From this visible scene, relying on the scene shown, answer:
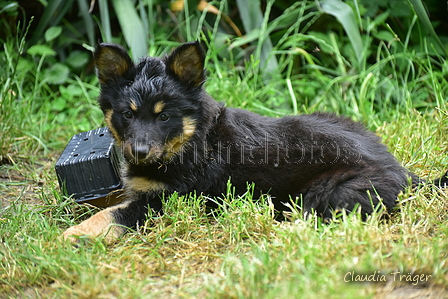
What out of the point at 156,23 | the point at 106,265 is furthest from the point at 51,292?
the point at 156,23

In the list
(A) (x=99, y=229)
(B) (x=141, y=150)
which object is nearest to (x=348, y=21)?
(B) (x=141, y=150)

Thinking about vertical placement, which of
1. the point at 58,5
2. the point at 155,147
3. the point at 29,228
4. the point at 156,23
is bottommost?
the point at 29,228

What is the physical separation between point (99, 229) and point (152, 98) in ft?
2.90

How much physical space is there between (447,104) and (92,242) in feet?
11.4

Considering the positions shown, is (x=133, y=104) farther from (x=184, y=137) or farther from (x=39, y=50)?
(x=39, y=50)

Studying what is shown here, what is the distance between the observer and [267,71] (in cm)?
528

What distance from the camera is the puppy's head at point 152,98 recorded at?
298cm

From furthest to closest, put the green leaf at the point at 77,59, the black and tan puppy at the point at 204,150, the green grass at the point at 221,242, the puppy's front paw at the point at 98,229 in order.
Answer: the green leaf at the point at 77,59 → the black and tan puppy at the point at 204,150 → the puppy's front paw at the point at 98,229 → the green grass at the point at 221,242

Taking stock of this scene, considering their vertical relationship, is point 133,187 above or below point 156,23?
below

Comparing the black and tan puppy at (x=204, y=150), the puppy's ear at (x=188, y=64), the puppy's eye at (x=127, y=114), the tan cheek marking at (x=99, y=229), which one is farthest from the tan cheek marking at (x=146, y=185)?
the puppy's ear at (x=188, y=64)

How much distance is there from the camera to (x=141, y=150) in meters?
2.87

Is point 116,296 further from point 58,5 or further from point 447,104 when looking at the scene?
point 58,5

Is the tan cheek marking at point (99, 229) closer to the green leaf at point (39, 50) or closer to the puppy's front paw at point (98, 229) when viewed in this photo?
the puppy's front paw at point (98, 229)

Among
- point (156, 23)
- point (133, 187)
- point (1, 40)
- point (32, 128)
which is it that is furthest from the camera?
point (156, 23)
